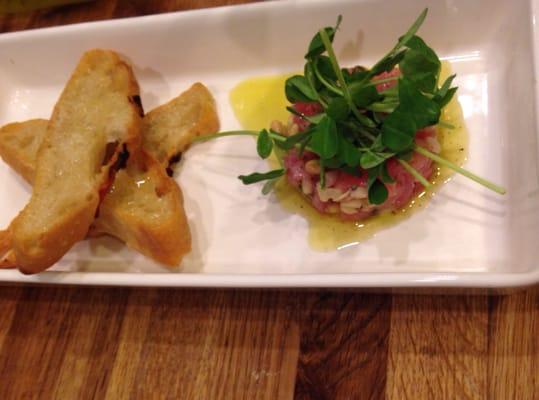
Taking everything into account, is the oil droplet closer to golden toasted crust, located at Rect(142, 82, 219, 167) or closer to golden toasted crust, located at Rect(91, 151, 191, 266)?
golden toasted crust, located at Rect(142, 82, 219, 167)

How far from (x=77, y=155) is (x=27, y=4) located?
0.80 meters

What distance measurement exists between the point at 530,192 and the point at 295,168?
0.50 metres

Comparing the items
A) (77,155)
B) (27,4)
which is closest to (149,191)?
(77,155)

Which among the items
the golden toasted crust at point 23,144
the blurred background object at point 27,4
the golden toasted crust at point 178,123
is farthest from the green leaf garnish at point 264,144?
the blurred background object at point 27,4

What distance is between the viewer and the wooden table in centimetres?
109

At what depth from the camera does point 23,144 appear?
1.49m

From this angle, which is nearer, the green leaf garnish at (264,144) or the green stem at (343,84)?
the green stem at (343,84)

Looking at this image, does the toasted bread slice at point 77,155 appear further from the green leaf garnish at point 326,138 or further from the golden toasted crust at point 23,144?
the green leaf garnish at point 326,138

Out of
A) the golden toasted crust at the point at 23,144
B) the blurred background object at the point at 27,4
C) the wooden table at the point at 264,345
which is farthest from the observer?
the blurred background object at the point at 27,4

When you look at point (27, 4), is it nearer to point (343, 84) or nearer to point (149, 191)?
point (149, 191)

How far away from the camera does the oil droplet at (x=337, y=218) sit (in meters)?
1.29

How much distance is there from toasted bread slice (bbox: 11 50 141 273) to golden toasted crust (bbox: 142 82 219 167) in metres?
0.09

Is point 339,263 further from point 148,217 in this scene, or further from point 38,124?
point 38,124

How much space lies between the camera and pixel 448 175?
4.29ft
